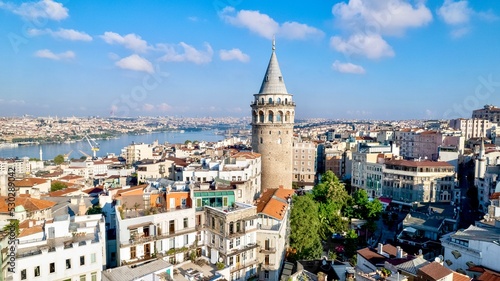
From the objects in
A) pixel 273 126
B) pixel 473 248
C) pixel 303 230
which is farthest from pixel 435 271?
pixel 273 126

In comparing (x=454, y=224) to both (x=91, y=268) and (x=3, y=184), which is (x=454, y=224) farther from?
(x=3, y=184)

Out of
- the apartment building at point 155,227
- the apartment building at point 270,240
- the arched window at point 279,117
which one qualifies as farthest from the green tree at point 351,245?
the arched window at point 279,117

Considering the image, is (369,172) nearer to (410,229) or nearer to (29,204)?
(410,229)

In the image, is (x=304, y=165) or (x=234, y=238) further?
(x=304, y=165)

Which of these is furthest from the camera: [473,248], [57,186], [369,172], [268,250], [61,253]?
[369,172]

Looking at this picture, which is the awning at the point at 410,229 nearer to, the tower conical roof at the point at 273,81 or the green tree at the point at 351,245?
the green tree at the point at 351,245

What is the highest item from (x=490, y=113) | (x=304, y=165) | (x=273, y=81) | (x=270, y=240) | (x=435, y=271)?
(x=273, y=81)
